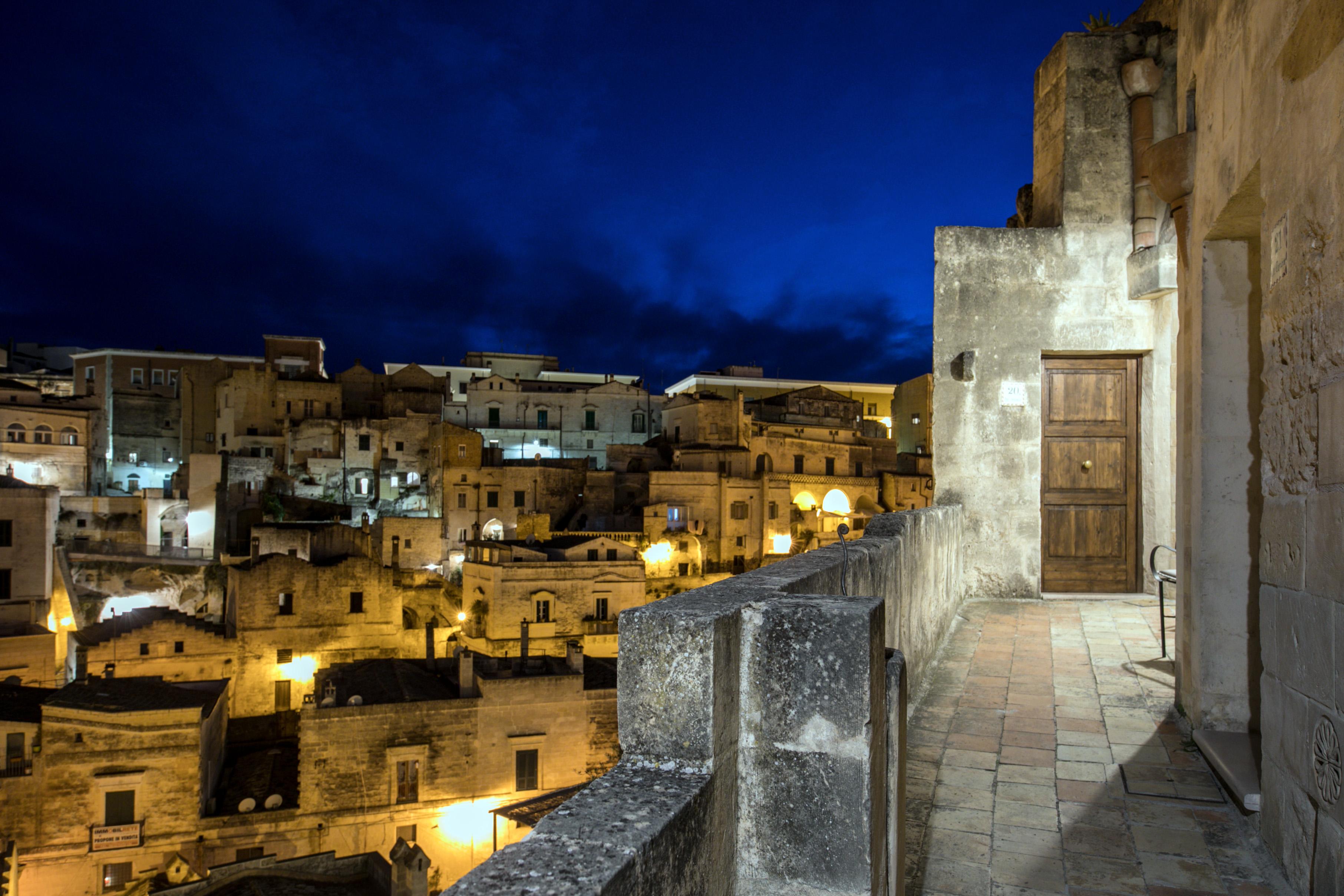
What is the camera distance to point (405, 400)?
4375cm

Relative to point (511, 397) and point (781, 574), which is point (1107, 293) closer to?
point (781, 574)

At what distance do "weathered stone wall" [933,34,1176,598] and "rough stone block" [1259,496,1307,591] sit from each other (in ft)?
Result: 15.5

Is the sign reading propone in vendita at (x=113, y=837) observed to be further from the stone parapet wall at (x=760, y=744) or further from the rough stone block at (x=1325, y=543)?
Answer: the rough stone block at (x=1325, y=543)

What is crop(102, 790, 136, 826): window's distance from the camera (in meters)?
16.8

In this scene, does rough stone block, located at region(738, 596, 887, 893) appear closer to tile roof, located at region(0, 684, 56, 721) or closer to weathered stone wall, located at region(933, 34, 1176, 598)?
weathered stone wall, located at region(933, 34, 1176, 598)

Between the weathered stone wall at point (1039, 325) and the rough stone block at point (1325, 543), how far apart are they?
5263 millimetres

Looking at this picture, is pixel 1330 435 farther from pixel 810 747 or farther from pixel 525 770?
pixel 525 770

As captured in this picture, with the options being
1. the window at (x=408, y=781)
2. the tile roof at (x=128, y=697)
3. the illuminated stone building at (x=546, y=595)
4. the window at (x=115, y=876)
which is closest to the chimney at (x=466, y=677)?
the window at (x=408, y=781)

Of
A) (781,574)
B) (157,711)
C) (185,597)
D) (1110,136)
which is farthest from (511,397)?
(781,574)

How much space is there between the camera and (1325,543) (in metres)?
2.62

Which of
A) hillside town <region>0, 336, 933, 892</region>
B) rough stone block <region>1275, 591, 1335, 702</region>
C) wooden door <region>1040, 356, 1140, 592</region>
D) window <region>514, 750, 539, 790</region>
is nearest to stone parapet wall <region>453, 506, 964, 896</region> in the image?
hillside town <region>0, 336, 933, 892</region>

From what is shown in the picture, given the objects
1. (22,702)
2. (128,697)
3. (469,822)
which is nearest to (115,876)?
(128,697)

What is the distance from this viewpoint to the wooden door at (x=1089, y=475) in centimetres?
780

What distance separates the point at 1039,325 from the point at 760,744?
7.00m
